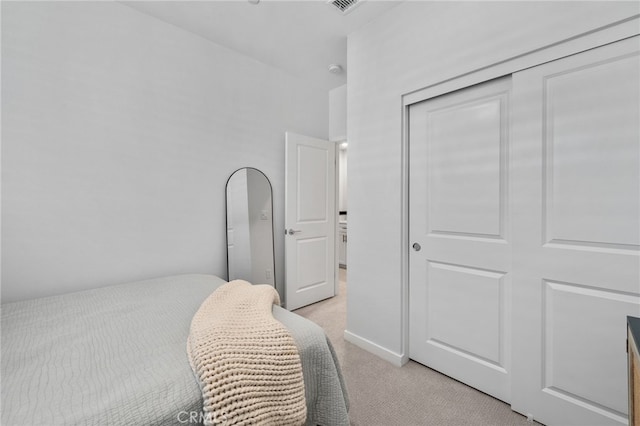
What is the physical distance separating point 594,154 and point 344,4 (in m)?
1.86

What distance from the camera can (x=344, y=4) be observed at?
208 centimetres

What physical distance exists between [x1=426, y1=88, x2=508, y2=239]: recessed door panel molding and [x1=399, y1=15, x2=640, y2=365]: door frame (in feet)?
0.36

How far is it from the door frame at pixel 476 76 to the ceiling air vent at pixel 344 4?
0.77m

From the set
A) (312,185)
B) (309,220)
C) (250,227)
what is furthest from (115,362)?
(312,185)

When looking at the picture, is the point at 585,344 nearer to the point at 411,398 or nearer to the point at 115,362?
the point at 411,398

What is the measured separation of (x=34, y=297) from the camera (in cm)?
185

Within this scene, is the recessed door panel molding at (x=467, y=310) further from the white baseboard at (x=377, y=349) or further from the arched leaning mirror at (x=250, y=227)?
the arched leaning mirror at (x=250, y=227)

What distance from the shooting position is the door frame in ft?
4.17

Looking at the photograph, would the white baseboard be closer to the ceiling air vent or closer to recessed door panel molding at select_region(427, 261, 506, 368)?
recessed door panel molding at select_region(427, 261, 506, 368)

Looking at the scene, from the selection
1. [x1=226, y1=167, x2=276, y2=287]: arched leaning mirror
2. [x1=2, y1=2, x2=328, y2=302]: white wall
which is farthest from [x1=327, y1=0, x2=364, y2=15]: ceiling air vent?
[x1=226, y1=167, x2=276, y2=287]: arched leaning mirror

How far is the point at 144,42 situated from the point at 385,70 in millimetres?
1943

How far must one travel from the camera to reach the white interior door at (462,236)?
1.67 metres

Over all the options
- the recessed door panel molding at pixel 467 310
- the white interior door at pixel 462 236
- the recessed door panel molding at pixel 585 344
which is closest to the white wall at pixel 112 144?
the white interior door at pixel 462 236

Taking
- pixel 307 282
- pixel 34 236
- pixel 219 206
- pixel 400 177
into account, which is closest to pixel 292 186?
pixel 219 206
